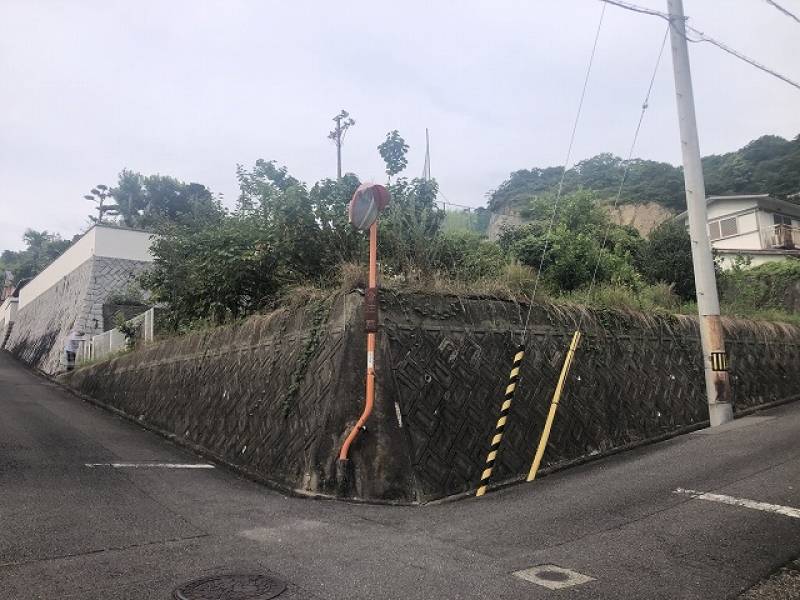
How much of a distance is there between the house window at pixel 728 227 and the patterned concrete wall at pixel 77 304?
105 feet

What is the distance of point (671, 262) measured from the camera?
20.0 metres

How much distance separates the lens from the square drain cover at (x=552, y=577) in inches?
165

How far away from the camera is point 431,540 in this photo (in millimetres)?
5398

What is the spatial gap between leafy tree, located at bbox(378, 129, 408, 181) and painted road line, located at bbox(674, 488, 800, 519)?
9532mm

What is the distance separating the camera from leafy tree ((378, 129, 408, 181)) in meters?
13.9

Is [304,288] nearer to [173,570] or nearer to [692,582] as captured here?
[173,570]

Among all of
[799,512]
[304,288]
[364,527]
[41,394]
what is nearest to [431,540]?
[364,527]

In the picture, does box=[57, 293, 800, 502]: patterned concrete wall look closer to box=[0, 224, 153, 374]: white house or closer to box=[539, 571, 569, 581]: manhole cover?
box=[539, 571, 569, 581]: manhole cover

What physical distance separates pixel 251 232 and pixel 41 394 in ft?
35.3

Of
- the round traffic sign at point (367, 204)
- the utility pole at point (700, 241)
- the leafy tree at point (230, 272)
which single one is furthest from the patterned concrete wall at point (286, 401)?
the utility pole at point (700, 241)

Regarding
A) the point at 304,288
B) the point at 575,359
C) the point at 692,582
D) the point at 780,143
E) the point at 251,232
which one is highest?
the point at 780,143

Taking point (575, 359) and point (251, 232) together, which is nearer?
point (575, 359)

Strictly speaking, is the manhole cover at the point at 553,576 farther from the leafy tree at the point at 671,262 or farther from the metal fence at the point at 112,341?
the leafy tree at the point at 671,262

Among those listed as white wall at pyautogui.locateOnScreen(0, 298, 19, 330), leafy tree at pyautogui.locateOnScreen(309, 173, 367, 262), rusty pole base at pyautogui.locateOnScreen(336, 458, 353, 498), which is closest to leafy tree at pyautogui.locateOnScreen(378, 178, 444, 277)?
leafy tree at pyautogui.locateOnScreen(309, 173, 367, 262)
